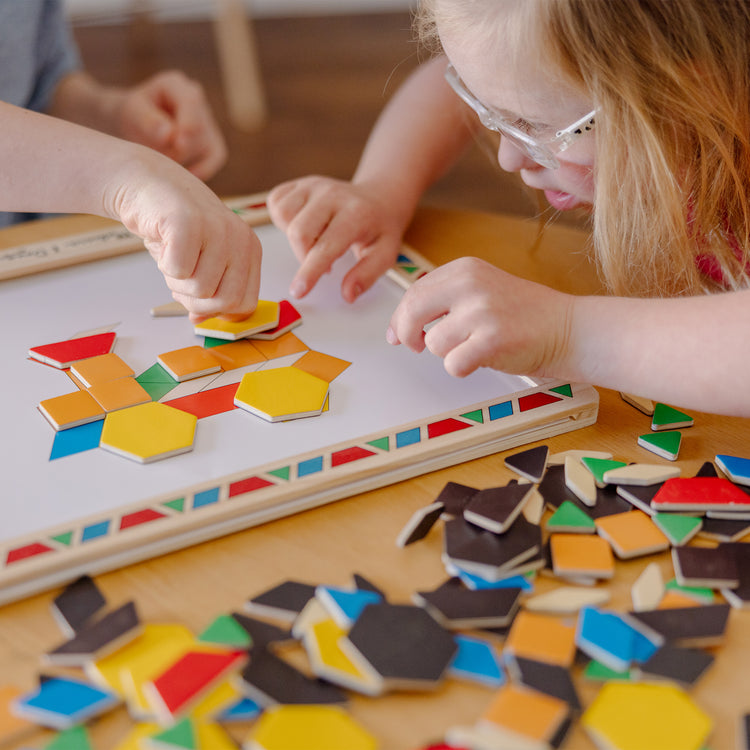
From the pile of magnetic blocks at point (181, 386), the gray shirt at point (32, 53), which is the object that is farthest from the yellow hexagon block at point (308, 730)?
the gray shirt at point (32, 53)

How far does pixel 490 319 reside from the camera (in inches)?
22.2

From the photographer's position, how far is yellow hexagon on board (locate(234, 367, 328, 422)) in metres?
0.57

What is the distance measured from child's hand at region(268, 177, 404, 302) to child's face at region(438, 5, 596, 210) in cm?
15

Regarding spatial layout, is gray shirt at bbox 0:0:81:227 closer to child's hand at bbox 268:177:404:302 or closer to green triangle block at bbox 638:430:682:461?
child's hand at bbox 268:177:404:302

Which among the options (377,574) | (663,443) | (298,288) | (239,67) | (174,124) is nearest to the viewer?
(377,574)

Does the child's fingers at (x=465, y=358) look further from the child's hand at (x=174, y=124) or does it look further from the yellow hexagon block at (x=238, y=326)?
the child's hand at (x=174, y=124)

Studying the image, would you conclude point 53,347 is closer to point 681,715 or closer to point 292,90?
point 681,715

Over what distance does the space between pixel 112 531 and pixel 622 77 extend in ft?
A: 1.49

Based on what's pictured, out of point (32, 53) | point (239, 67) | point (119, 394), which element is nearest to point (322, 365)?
point (119, 394)

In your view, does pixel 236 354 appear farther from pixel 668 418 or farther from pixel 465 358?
pixel 668 418

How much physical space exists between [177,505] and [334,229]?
37 centimetres

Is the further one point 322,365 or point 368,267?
point 368,267

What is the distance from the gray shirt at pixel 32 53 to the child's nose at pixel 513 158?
0.63 metres

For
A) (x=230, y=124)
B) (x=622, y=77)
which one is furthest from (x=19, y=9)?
(x=230, y=124)
